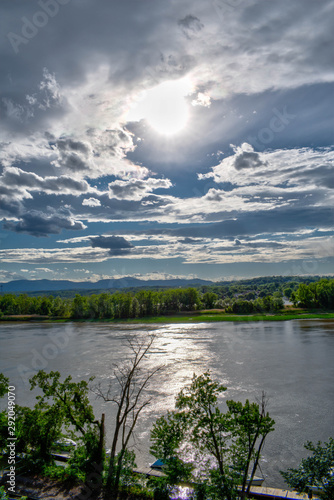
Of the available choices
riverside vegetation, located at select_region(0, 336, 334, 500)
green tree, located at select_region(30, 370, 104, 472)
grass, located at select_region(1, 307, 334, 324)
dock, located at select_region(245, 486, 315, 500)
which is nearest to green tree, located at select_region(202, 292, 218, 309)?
grass, located at select_region(1, 307, 334, 324)

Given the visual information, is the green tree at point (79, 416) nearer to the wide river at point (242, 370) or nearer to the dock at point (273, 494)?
the wide river at point (242, 370)

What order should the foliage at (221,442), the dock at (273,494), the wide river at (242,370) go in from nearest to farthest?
the foliage at (221,442) → the dock at (273,494) → the wide river at (242,370)

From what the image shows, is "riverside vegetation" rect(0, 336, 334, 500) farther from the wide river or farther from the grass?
the grass

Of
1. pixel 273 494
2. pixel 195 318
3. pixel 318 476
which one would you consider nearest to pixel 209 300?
pixel 195 318

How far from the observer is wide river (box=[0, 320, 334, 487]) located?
1991 centimetres

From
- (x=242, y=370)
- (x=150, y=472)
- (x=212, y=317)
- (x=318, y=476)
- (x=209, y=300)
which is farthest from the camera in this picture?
(x=209, y=300)

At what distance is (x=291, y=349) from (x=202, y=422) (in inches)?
1585

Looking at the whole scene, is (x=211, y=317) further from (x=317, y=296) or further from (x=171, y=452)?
(x=171, y=452)

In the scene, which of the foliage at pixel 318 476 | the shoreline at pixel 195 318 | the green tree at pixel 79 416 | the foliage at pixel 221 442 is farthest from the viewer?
the shoreline at pixel 195 318

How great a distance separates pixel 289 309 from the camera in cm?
11138

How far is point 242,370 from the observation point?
35562 millimetres

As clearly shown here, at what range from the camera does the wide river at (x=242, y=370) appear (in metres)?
19.9

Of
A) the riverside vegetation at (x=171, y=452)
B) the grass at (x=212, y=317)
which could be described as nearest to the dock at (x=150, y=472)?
the riverside vegetation at (x=171, y=452)

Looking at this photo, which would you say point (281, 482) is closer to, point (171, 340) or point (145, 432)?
point (145, 432)
